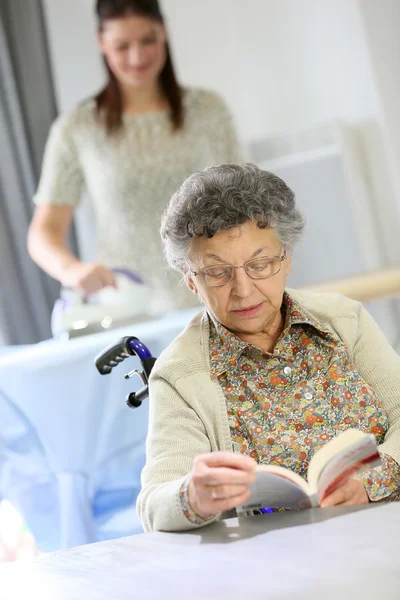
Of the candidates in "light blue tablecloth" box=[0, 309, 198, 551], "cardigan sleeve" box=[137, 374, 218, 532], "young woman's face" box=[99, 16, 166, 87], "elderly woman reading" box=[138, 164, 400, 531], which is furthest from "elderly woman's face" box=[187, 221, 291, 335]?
"young woman's face" box=[99, 16, 166, 87]

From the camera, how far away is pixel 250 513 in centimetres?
141

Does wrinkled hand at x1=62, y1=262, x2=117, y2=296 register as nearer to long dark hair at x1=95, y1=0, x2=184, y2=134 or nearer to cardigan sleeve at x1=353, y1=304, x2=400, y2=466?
long dark hair at x1=95, y1=0, x2=184, y2=134

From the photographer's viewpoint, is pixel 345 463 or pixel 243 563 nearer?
pixel 243 563

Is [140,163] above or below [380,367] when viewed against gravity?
above

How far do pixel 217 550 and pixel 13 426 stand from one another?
128 cm

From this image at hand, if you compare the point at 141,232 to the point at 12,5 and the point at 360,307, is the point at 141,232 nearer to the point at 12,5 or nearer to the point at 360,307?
the point at 360,307

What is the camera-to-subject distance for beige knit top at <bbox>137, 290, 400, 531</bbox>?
4.27 ft

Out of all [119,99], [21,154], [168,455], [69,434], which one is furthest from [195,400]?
[21,154]

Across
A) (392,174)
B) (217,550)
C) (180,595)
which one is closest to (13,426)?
(217,550)

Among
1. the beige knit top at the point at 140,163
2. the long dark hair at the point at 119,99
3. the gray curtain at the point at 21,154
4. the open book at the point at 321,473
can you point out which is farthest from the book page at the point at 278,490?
the gray curtain at the point at 21,154

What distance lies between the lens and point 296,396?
56.4 inches

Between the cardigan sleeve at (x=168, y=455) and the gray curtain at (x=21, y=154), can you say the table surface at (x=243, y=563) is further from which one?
the gray curtain at (x=21, y=154)

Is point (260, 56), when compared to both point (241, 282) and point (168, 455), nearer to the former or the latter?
point (241, 282)

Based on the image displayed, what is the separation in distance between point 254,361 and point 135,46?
162cm
